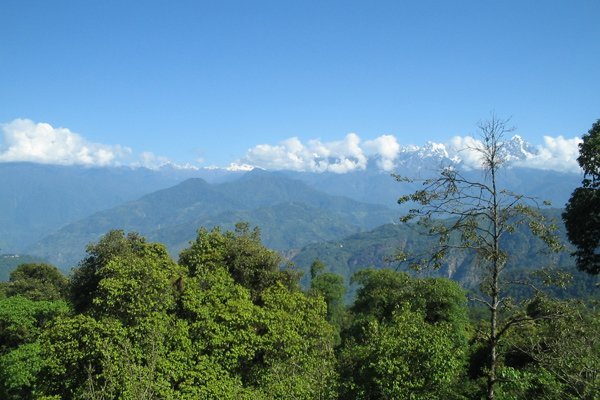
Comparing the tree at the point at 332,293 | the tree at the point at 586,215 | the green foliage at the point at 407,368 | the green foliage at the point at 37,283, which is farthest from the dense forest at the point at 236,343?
the tree at the point at 332,293

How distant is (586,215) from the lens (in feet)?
70.1

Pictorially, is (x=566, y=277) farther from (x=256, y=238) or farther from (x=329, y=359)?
(x=256, y=238)

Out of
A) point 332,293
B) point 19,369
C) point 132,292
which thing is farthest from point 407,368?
point 332,293

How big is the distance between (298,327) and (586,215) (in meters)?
15.3

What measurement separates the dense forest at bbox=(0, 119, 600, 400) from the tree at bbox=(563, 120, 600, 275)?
0.08 metres

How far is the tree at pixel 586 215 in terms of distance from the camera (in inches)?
802

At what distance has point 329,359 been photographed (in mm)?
23969

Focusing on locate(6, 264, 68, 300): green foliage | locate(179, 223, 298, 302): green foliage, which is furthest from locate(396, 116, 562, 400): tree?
locate(6, 264, 68, 300): green foliage

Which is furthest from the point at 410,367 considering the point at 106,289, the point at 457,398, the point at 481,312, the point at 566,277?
the point at 481,312

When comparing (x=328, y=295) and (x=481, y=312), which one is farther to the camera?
(x=481, y=312)

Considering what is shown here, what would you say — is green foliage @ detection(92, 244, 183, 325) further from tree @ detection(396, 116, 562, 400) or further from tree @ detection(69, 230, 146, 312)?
tree @ detection(396, 116, 562, 400)

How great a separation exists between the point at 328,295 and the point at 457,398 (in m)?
48.7

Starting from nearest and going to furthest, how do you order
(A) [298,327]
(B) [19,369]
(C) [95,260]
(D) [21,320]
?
(A) [298,327], (B) [19,369], (C) [95,260], (D) [21,320]

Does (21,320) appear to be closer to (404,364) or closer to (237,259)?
(237,259)
